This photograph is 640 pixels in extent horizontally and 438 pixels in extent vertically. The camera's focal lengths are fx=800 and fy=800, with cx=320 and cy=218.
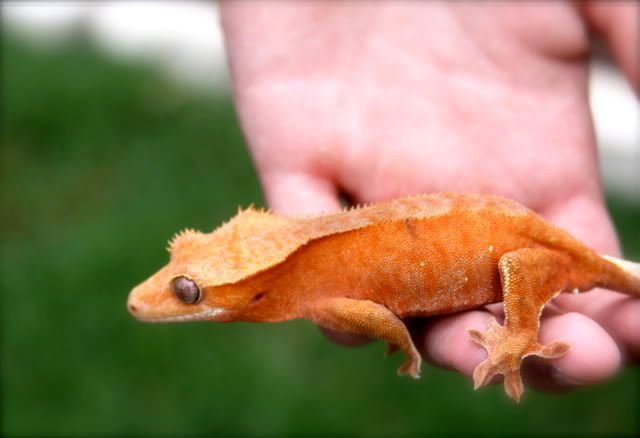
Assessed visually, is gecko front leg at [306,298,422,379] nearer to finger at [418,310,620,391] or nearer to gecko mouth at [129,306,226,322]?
finger at [418,310,620,391]

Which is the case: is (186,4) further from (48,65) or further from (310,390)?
(310,390)

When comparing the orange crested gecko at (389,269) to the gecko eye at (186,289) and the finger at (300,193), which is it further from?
the finger at (300,193)

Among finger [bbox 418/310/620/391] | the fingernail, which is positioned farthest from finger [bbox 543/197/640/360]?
the fingernail

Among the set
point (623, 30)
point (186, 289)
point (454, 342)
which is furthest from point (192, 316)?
point (623, 30)

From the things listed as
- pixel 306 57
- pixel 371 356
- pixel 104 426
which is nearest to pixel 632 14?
pixel 306 57

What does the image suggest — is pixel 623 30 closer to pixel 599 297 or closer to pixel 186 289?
pixel 599 297

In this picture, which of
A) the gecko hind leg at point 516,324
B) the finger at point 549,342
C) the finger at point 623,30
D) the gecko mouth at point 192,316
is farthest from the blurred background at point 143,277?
the finger at point 623,30
